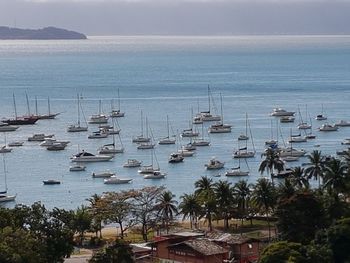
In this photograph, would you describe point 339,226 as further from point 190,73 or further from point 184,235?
point 190,73

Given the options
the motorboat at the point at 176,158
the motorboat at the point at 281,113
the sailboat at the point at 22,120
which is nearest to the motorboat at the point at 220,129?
the motorboat at the point at 281,113

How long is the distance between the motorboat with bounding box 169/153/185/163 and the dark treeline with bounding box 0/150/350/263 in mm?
17900

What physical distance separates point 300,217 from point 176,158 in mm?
37626

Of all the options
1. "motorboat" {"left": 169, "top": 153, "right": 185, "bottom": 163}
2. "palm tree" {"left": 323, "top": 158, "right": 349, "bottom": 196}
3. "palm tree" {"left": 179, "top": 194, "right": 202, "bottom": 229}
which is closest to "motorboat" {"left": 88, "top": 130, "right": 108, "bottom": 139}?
"motorboat" {"left": 169, "top": 153, "right": 185, "bottom": 163}

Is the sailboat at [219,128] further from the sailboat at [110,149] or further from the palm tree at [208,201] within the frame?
the palm tree at [208,201]

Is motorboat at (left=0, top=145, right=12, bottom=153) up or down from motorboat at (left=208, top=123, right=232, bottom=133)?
down

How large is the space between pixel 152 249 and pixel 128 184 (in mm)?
26753

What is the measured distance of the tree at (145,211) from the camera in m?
43.8

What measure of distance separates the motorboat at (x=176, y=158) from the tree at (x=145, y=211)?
25.9m

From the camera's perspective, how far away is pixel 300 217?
34.2m

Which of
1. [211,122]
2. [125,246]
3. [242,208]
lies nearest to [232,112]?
[211,122]

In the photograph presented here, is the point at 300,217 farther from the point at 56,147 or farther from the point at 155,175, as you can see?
the point at 56,147

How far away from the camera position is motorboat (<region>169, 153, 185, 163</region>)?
234 ft

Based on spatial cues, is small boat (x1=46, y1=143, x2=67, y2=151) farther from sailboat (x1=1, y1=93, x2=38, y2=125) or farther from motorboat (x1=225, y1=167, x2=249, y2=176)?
motorboat (x1=225, y1=167, x2=249, y2=176)
